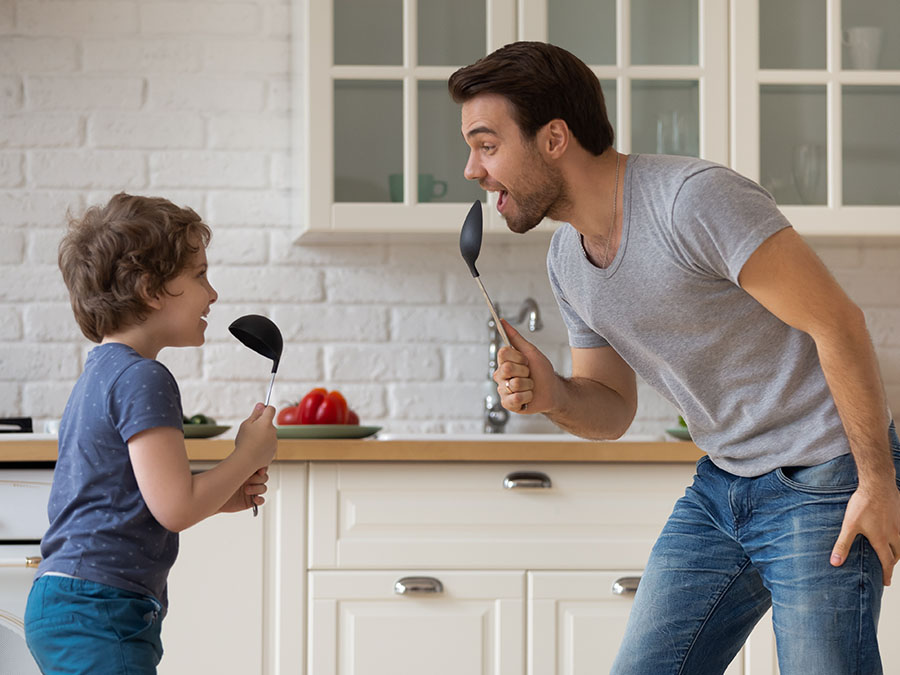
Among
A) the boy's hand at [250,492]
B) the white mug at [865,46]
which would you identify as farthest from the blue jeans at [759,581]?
the white mug at [865,46]

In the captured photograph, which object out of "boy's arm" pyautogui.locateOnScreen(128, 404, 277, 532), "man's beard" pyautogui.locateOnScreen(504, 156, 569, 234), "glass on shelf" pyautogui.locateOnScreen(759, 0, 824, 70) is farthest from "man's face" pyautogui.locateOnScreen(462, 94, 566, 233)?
"glass on shelf" pyautogui.locateOnScreen(759, 0, 824, 70)

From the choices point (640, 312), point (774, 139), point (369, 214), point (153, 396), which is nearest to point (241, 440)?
point (153, 396)

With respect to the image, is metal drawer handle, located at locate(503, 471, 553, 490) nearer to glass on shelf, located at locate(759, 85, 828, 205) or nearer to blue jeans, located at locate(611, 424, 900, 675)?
blue jeans, located at locate(611, 424, 900, 675)

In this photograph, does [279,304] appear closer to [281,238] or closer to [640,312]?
[281,238]

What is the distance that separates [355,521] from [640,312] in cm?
95

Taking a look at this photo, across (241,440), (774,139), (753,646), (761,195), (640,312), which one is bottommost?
(753,646)

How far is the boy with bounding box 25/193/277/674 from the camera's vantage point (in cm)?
129

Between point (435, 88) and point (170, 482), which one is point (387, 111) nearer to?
point (435, 88)

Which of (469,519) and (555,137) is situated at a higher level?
(555,137)

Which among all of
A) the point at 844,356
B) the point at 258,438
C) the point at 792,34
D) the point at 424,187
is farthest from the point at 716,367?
the point at 792,34

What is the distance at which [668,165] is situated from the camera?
55.4 inches

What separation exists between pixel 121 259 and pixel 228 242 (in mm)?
1480

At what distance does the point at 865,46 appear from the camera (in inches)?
102

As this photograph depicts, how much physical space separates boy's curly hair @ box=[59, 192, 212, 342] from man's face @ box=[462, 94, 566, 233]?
0.42 meters
